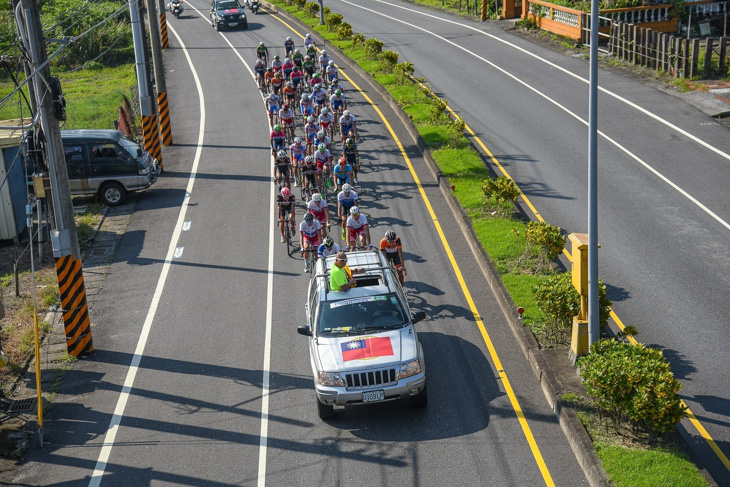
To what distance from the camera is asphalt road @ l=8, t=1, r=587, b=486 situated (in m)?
13.0

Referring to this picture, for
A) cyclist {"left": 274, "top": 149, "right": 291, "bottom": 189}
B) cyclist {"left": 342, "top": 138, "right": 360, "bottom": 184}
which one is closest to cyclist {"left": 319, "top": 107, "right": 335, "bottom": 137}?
cyclist {"left": 342, "top": 138, "right": 360, "bottom": 184}

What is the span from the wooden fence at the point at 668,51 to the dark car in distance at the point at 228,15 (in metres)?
26.3

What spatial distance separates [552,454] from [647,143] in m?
18.2

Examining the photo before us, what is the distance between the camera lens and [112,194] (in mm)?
26766

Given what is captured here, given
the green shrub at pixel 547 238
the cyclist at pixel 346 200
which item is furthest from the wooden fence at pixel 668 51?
the cyclist at pixel 346 200

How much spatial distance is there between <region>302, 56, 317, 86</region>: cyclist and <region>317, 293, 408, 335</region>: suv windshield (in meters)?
24.3

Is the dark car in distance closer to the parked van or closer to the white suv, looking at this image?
the parked van

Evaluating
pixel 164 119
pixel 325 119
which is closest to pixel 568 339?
pixel 325 119

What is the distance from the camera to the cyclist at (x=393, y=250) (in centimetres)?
1795

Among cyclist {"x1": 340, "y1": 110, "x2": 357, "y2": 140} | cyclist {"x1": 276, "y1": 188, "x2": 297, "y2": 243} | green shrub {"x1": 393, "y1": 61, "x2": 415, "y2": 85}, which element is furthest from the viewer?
green shrub {"x1": 393, "y1": 61, "x2": 415, "y2": 85}

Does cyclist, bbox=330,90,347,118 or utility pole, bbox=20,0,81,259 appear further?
cyclist, bbox=330,90,347,118

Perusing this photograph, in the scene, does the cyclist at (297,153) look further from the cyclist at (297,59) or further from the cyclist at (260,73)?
the cyclist at (260,73)

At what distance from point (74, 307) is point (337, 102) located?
50.3 ft

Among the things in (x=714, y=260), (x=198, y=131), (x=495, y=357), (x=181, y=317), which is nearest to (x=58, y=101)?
(x=181, y=317)
